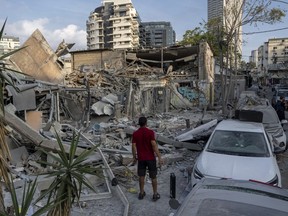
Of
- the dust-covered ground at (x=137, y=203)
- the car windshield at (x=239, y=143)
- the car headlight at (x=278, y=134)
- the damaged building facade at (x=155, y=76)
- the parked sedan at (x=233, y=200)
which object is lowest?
the dust-covered ground at (x=137, y=203)

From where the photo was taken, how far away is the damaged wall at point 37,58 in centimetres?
2078

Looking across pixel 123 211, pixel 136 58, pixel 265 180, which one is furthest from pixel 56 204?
pixel 136 58

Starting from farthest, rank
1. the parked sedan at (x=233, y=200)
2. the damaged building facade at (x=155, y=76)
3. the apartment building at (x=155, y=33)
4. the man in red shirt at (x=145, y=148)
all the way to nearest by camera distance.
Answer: the apartment building at (x=155, y=33)
the damaged building facade at (x=155, y=76)
the man in red shirt at (x=145, y=148)
the parked sedan at (x=233, y=200)

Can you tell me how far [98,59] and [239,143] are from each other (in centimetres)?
2668

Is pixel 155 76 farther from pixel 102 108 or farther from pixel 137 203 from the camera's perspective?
pixel 137 203

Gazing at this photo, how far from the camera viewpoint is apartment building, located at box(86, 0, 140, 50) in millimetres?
115000

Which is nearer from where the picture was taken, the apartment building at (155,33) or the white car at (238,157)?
the white car at (238,157)

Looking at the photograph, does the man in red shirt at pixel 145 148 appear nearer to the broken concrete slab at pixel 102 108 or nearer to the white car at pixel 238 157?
the white car at pixel 238 157

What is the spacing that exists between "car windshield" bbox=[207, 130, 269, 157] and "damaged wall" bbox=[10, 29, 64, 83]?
15.7m

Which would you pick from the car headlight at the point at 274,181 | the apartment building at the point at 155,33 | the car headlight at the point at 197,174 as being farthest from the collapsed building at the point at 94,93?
the apartment building at the point at 155,33

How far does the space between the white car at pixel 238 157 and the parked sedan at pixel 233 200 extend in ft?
9.77

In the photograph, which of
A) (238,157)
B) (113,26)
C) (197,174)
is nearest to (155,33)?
(113,26)

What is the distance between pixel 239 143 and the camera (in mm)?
7520

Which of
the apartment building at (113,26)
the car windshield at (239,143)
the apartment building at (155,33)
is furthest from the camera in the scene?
the apartment building at (155,33)
